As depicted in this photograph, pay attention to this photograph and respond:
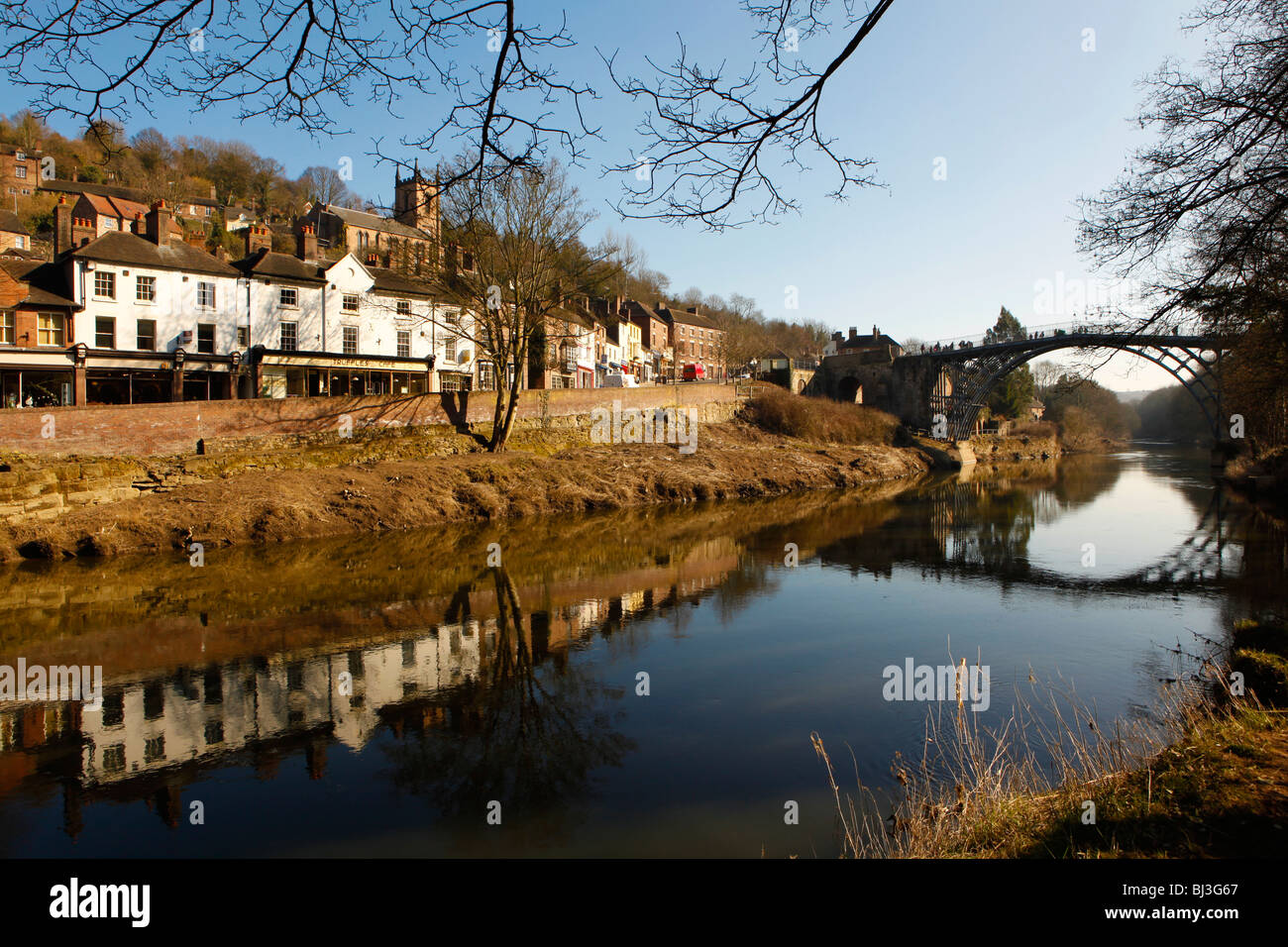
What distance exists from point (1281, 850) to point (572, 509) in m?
25.8

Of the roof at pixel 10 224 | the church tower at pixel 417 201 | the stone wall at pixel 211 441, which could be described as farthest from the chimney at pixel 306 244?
the church tower at pixel 417 201

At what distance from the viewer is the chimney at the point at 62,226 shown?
30.4m

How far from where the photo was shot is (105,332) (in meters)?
28.6

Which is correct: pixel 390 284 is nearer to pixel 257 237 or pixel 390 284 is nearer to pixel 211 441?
pixel 257 237

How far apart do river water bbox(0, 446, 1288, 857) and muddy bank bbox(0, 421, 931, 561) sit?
5.03ft

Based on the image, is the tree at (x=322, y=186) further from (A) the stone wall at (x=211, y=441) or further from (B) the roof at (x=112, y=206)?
(A) the stone wall at (x=211, y=441)

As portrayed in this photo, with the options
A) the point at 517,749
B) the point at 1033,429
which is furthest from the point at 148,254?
the point at 1033,429

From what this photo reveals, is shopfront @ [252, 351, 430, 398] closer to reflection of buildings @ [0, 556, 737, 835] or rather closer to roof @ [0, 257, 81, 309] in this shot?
roof @ [0, 257, 81, 309]

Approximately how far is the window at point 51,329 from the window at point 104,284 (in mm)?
1598

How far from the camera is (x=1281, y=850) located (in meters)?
4.29

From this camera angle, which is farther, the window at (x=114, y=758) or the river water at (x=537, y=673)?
the window at (x=114, y=758)

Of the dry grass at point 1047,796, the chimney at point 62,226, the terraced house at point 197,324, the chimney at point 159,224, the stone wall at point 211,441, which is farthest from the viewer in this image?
the chimney at point 62,226

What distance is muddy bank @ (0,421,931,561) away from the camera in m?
19.3
